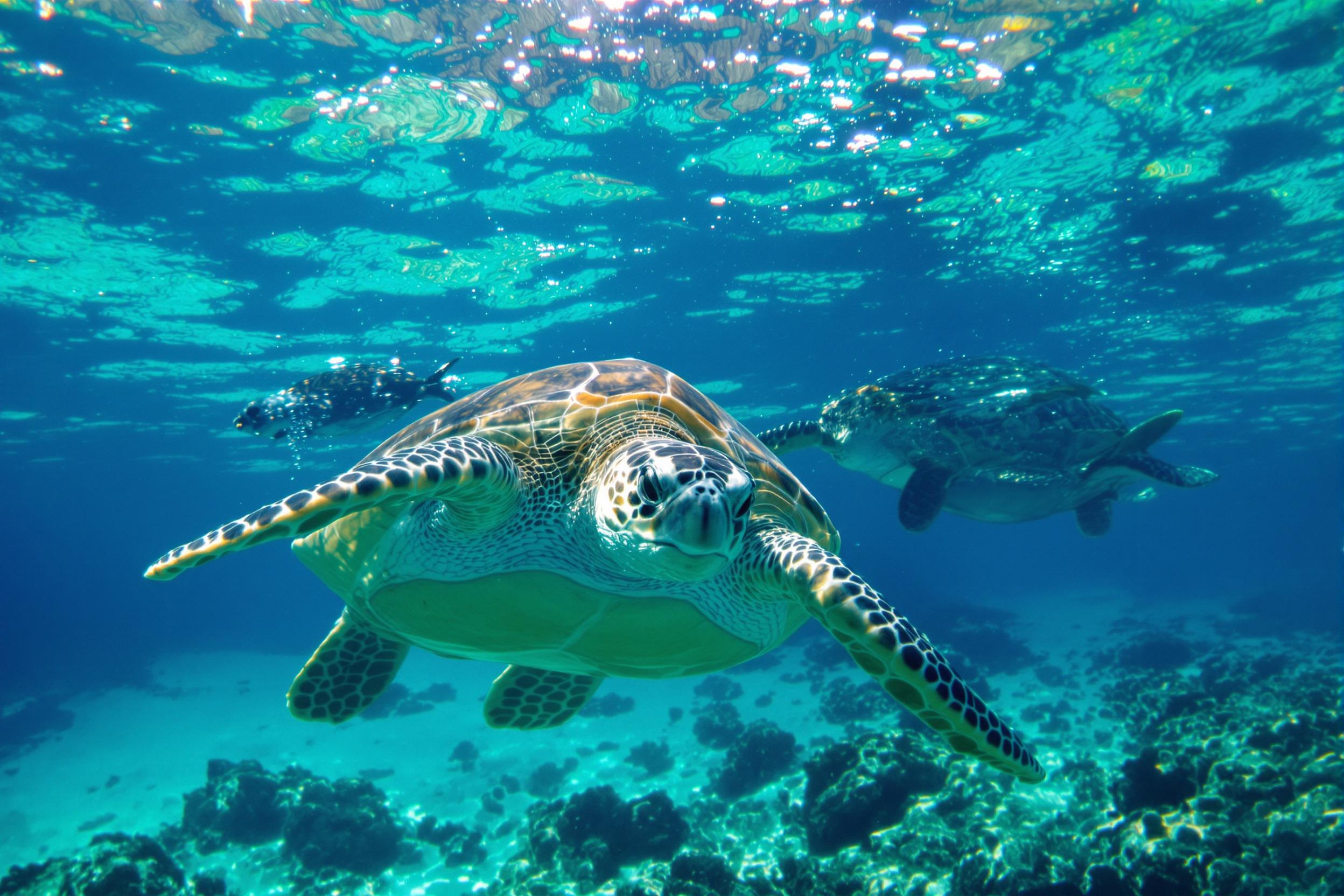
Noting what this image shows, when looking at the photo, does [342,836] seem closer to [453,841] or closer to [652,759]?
[453,841]

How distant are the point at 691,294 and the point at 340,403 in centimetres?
1003

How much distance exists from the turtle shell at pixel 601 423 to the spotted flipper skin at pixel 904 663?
111 cm

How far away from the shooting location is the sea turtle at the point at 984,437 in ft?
28.1

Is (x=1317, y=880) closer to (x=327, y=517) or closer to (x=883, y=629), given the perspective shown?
(x=883, y=629)

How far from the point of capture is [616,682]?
26797 millimetres

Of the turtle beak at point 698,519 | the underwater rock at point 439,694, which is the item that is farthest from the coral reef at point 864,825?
the underwater rock at point 439,694

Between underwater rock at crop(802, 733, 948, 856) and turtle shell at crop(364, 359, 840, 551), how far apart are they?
4.88 metres

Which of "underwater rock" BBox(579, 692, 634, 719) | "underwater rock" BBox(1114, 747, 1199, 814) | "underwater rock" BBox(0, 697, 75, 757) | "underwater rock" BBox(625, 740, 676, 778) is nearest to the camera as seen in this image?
"underwater rock" BBox(1114, 747, 1199, 814)

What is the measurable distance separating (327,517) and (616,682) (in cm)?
2626

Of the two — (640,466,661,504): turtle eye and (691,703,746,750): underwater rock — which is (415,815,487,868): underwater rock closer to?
(691,703,746,750): underwater rock

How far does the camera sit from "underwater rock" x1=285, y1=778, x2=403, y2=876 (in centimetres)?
974

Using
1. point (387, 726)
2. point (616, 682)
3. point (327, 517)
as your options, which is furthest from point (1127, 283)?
point (387, 726)

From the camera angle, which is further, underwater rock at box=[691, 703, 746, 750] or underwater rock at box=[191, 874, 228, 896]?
underwater rock at box=[691, 703, 746, 750]

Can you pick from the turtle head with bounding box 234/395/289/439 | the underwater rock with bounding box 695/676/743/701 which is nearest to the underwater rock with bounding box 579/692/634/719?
the underwater rock with bounding box 695/676/743/701
